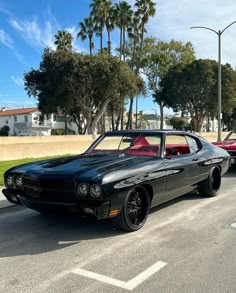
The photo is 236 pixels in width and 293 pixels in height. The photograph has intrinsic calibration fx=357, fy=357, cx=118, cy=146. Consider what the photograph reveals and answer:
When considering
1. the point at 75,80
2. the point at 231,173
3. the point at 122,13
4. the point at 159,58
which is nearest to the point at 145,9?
the point at 122,13

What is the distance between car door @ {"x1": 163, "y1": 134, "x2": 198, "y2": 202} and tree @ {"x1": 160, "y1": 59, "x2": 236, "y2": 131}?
39953 millimetres

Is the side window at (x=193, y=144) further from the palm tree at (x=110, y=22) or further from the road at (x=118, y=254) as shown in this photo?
the palm tree at (x=110, y=22)

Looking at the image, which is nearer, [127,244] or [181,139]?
[127,244]

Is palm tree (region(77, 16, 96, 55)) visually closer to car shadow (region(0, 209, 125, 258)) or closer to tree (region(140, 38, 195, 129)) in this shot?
tree (region(140, 38, 195, 129))

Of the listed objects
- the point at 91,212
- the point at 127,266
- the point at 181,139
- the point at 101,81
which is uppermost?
the point at 101,81

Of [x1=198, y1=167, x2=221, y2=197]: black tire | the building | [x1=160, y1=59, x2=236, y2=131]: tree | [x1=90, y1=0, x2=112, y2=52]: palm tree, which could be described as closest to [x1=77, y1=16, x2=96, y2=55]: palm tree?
[x1=90, y1=0, x2=112, y2=52]: palm tree

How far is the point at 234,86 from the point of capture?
149 feet

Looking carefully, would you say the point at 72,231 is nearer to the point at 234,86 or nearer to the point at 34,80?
the point at 34,80

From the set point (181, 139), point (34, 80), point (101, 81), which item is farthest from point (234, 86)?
point (181, 139)

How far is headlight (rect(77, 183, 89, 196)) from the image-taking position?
442 centimetres

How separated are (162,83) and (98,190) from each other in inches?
1808

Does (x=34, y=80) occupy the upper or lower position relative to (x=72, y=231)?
upper

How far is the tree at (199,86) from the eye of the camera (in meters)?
44.8

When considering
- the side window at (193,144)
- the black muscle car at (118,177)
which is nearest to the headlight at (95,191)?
Result: the black muscle car at (118,177)
